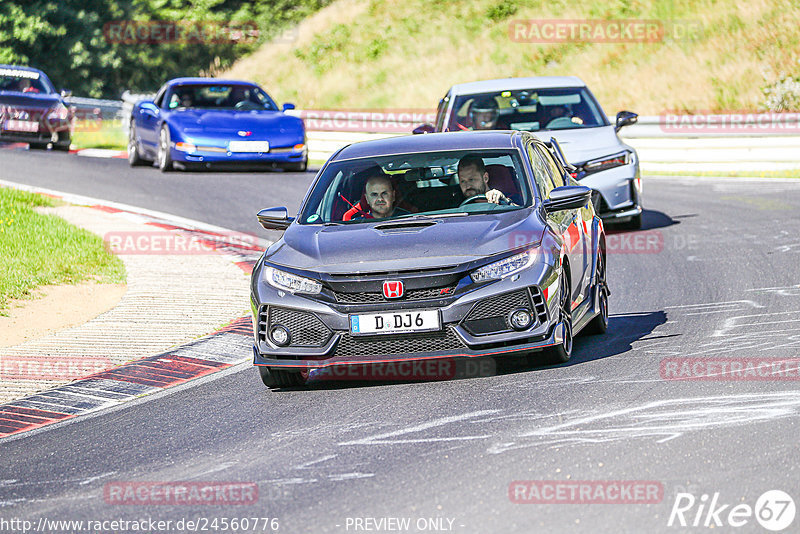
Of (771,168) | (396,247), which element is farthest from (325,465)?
(771,168)

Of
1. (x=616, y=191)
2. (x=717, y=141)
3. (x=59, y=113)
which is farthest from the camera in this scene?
(x=59, y=113)

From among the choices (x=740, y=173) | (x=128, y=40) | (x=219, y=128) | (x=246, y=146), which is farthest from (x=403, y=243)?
(x=128, y=40)

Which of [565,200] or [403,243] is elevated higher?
[565,200]

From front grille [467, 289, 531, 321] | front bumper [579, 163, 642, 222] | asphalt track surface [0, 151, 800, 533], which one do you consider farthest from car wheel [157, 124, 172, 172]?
front grille [467, 289, 531, 321]

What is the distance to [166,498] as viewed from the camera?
6035 mm

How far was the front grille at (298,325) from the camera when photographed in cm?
798

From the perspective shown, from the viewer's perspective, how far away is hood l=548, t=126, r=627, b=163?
15094 millimetres

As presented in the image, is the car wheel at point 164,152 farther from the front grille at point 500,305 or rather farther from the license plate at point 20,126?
the front grille at point 500,305

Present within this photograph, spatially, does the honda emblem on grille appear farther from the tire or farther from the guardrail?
the tire

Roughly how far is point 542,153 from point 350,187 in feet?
5.31

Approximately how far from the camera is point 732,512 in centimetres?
525

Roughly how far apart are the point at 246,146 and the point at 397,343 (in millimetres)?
13645

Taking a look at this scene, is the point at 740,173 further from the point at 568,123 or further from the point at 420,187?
the point at 420,187

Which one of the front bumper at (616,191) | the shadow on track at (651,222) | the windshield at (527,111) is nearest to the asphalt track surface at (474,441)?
the front bumper at (616,191)
